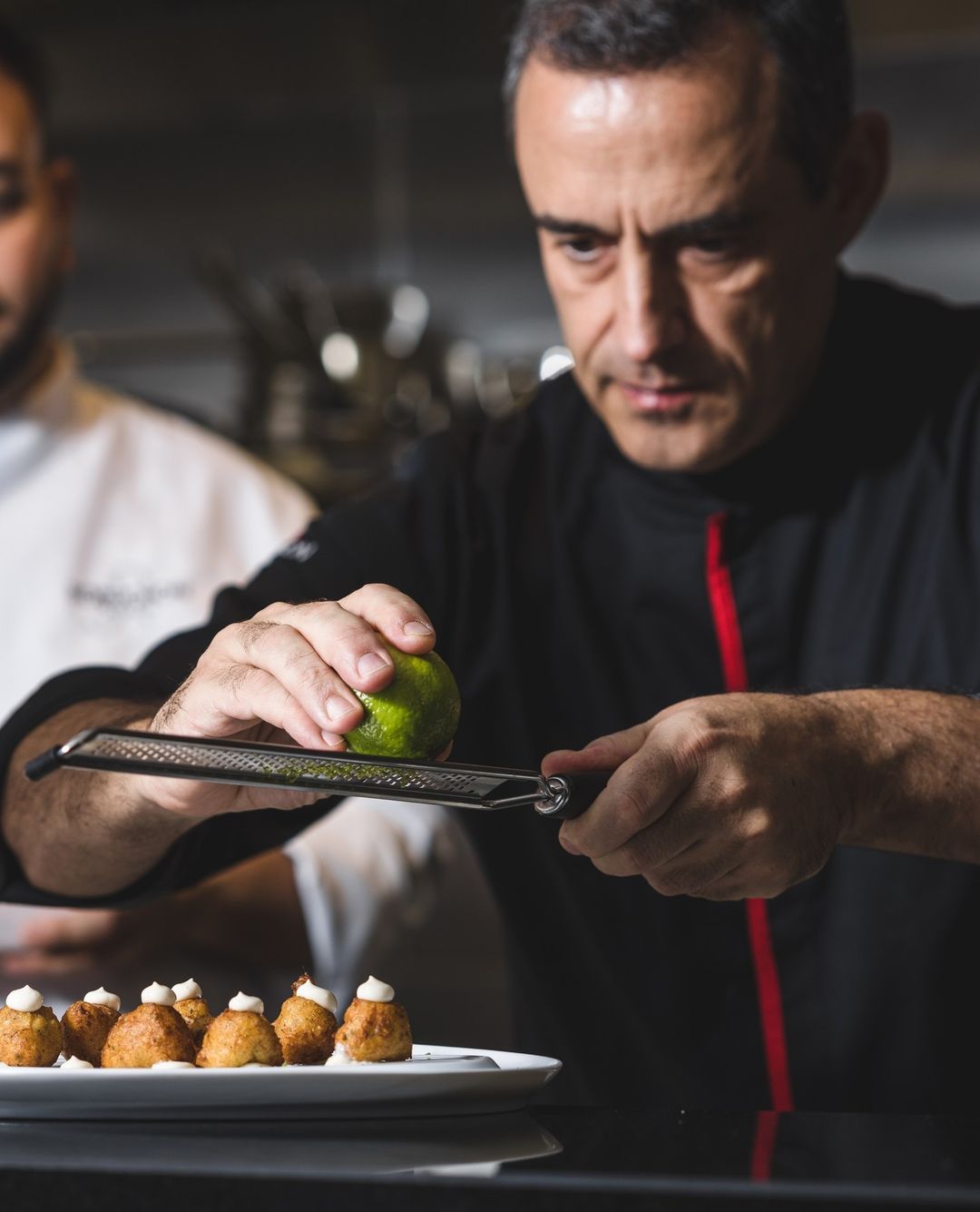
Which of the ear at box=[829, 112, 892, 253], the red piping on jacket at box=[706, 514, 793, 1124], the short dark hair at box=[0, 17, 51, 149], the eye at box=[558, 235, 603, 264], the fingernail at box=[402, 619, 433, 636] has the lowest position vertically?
the red piping on jacket at box=[706, 514, 793, 1124]

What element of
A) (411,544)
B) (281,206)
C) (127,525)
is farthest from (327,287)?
(411,544)

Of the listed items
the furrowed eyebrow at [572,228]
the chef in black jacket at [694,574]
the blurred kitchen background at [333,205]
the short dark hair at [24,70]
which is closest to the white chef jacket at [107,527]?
the short dark hair at [24,70]

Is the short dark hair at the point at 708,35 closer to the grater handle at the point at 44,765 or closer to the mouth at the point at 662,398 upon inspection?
the mouth at the point at 662,398

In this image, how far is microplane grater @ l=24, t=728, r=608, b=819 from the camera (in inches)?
21.2

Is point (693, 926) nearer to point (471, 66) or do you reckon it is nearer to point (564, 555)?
point (564, 555)

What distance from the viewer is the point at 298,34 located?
2.65 m

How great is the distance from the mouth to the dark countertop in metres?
0.55

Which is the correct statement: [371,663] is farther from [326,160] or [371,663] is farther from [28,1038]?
[326,160]

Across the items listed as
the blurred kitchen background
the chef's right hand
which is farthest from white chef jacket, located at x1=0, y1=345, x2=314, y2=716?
the chef's right hand

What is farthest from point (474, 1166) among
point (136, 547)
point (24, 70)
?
point (24, 70)

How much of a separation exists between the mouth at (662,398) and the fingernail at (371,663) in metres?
0.46

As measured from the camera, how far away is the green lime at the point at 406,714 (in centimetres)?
61

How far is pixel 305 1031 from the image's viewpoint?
64 cm

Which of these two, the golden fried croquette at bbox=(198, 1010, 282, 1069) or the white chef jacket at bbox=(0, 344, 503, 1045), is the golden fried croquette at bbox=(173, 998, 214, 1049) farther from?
the white chef jacket at bbox=(0, 344, 503, 1045)
